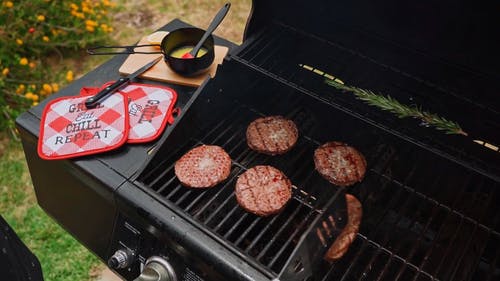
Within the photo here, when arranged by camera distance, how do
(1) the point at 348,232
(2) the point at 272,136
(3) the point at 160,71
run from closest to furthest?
(1) the point at 348,232 < (2) the point at 272,136 < (3) the point at 160,71

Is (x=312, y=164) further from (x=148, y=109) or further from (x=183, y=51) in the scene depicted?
(x=183, y=51)

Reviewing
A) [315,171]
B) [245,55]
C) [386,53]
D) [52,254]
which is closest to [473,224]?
[315,171]

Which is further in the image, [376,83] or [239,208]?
[376,83]

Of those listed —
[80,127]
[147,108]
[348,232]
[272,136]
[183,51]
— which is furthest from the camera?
[183,51]

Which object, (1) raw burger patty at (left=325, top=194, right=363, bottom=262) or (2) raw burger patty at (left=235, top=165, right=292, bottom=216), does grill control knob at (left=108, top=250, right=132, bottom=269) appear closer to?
(2) raw burger patty at (left=235, top=165, right=292, bottom=216)

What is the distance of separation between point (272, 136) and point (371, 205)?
561 mm

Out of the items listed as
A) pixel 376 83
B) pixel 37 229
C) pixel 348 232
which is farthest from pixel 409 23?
pixel 37 229

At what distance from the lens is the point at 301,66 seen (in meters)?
2.35

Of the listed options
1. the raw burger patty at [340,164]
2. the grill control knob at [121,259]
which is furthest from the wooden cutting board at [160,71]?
the grill control knob at [121,259]

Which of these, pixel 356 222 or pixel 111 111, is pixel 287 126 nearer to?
pixel 356 222

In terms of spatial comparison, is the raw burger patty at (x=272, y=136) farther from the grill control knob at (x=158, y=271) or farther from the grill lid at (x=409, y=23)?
the grill control knob at (x=158, y=271)

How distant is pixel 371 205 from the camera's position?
1.96 metres

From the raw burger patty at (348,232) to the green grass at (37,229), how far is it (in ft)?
Result: 7.90

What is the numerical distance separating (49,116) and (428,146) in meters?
1.86
